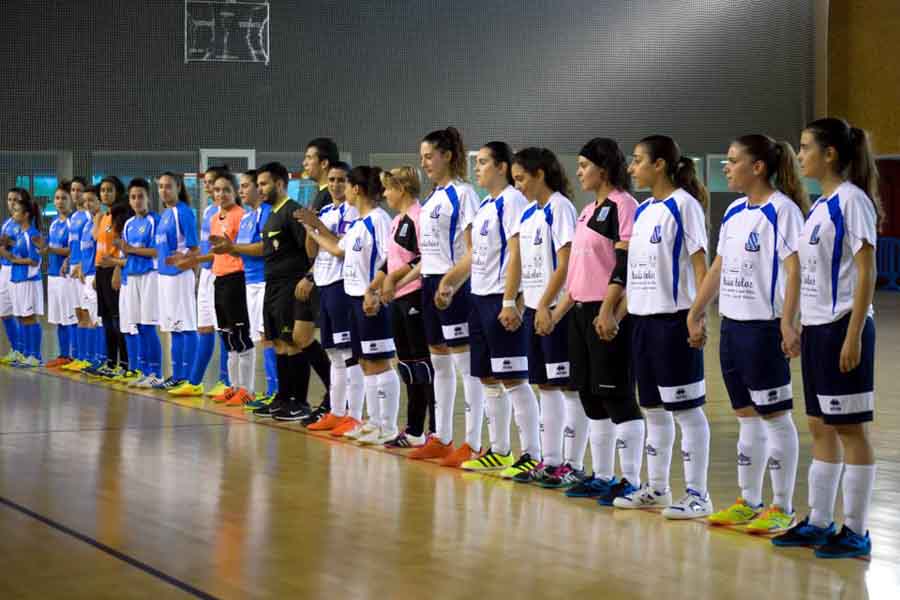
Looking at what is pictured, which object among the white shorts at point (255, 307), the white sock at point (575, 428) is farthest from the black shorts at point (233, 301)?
the white sock at point (575, 428)

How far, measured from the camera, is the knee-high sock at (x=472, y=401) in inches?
265

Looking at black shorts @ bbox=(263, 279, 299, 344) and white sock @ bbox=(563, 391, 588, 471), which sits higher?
black shorts @ bbox=(263, 279, 299, 344)

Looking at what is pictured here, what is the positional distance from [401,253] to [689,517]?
8.44 ft

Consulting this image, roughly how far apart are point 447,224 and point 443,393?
883 mm

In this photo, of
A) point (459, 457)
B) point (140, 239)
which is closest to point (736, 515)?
point (459, 457)

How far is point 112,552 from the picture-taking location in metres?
4.75

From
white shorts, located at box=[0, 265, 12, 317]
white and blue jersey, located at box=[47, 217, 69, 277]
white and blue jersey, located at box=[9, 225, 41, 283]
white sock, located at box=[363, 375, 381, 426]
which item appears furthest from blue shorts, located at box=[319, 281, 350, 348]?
white shorts, located at box=[0, 265, 12, 317]

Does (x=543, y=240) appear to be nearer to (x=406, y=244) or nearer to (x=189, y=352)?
(x=406, y=244)

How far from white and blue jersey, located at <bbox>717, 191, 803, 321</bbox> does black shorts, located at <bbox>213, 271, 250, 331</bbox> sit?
4.83 meters

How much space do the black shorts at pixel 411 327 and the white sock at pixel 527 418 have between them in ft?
2.90

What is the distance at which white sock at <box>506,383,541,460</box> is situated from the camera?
6.39 m

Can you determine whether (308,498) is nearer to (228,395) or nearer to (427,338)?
(427,338)

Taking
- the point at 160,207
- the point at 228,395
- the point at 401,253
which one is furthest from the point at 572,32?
→ the point at 401,253

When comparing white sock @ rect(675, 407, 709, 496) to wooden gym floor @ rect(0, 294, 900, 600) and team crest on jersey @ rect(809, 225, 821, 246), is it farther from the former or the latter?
team crest on jersey @ rect(809, 225, 821, 246)
